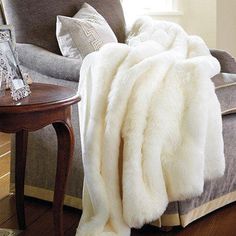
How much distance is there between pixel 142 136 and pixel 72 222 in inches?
21.5

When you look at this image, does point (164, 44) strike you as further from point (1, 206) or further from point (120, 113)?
point (1, 206)

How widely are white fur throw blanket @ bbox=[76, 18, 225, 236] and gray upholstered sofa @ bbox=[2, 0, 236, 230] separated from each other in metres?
0.16

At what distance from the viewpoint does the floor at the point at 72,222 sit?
6.03 feet

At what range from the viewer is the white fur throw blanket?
1617 mm

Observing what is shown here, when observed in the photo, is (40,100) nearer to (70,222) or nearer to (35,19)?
(70,222)

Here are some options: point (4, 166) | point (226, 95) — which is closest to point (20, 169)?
point (4, 166)

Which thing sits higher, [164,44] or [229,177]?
[164,44]

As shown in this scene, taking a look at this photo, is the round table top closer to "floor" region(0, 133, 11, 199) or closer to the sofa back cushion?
the sofa back cushion

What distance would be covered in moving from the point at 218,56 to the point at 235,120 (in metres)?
0.63

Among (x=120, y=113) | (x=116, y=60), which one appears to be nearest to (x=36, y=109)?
(x=120, y=113)

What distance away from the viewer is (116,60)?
1759 mm

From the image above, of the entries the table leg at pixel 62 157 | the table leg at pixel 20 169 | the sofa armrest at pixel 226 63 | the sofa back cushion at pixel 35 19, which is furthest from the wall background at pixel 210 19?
the table leg at pixel 62 157

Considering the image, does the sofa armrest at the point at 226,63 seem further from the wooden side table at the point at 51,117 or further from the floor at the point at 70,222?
the wooden side table at the point at 51,117

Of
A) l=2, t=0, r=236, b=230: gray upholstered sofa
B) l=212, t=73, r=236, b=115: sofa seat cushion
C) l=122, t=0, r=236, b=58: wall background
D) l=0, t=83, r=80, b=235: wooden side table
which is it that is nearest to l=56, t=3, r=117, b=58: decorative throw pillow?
l=2, t=0, r=236, b=230: gray upholstered sofa
